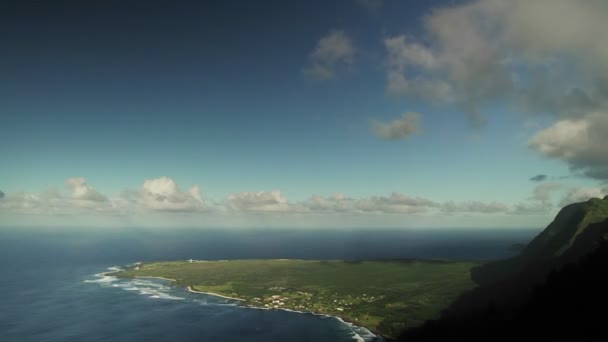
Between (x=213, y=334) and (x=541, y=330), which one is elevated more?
(x=541, y=330)

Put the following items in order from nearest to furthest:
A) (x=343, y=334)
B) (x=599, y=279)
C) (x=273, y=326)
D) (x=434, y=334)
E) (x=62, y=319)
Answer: (x=599, y=279), (x=434, y=334), (x=343, y=334), (x=273, y=326), (x=62, y=319)

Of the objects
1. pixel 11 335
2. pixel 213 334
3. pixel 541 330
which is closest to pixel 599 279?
pixel 541 330

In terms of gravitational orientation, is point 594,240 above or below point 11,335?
above

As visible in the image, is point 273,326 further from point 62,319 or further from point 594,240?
point 594,240

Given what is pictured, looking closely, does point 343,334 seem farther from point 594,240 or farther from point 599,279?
point 594,240

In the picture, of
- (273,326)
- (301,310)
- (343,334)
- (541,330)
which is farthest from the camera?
(301,310)

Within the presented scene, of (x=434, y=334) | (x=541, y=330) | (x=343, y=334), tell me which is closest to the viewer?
(x=541, y=330)

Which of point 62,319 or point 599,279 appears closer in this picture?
point 599,279

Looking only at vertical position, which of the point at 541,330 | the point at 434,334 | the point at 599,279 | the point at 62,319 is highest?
the point at 599,279

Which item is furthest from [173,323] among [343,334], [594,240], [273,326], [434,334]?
[594,240]
